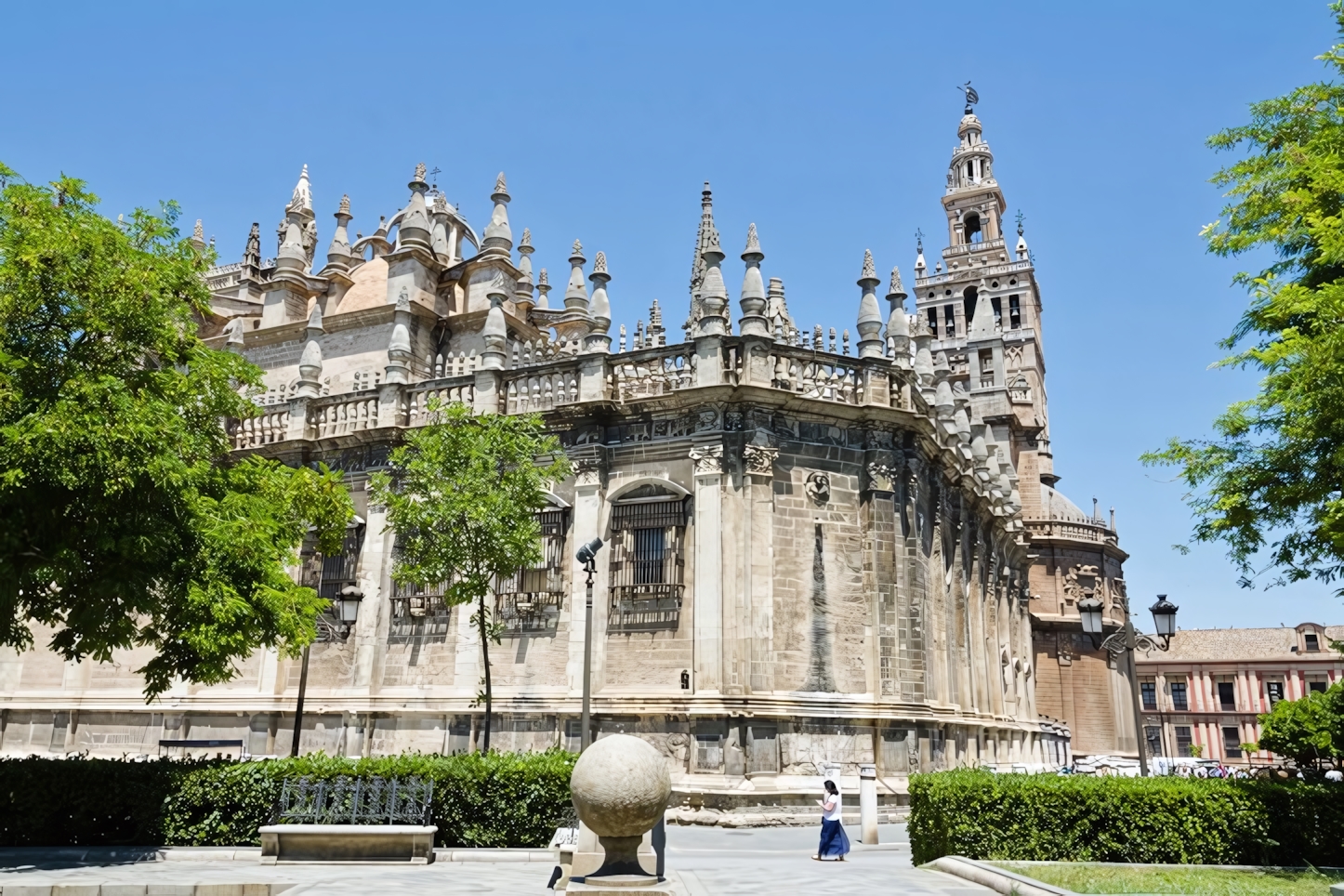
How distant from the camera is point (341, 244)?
3256cm

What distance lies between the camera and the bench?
12.7 m

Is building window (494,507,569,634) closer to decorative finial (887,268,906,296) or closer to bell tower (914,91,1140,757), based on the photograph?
decorative finial (887,268,906,296)

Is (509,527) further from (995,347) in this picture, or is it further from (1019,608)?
(995,347)

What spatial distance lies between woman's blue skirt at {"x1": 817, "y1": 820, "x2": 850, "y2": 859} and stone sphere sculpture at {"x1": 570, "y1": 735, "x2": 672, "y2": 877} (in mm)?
6273

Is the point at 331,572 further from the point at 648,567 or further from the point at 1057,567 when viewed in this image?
the point at 1057,567

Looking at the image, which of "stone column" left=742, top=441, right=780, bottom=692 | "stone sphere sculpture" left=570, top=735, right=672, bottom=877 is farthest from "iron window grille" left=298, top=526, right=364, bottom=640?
"stone sphere sculpture" left=570, top=735, right=672, bottom=877

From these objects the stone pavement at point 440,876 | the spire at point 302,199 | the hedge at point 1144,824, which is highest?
the spire at point 302,199

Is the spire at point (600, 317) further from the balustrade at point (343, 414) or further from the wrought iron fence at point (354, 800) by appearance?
the wrought iron fence at point (354, 800)

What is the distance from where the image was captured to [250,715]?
24.0 metres

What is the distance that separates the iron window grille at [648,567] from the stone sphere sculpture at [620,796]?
12.0 metres

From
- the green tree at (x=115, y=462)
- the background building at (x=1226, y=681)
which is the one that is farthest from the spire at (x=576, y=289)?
the background building at (x=1226, y=681)

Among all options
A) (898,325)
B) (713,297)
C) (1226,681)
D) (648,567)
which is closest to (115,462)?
(648,567)

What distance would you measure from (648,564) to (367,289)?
16.0m

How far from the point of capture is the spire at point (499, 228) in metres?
29.6
